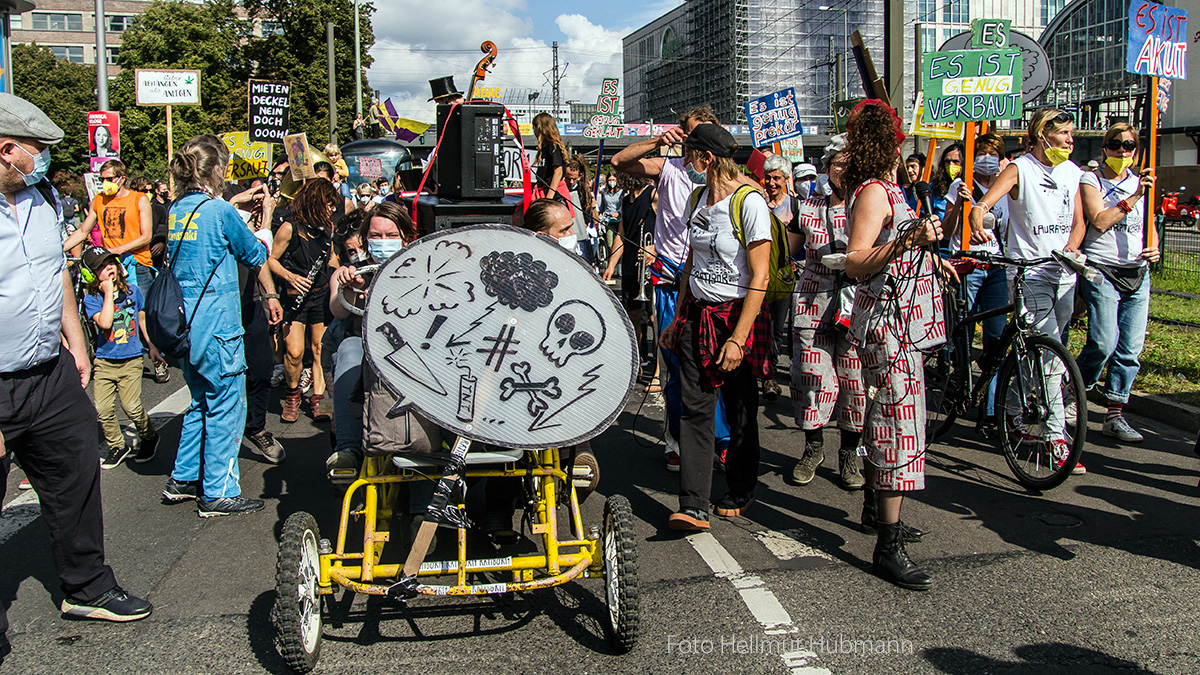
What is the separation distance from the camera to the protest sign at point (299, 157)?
432 inches

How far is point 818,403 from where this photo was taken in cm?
520

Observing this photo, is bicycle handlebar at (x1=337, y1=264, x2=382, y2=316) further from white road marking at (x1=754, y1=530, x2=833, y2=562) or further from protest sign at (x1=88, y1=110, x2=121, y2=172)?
protest sign at (x1=88, y1=110, x2=121, y2=172)

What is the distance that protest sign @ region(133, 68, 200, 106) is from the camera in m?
21.0

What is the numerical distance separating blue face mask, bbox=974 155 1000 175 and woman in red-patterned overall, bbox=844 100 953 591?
149 inches

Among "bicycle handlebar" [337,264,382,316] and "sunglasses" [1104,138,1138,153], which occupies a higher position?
"sunglasses" [1104,138,1138,153]

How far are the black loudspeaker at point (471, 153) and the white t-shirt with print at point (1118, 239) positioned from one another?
13.0ft

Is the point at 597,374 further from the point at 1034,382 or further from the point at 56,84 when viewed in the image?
the point at 56,84

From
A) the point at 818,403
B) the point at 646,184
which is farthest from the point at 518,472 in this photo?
the point at 646,184

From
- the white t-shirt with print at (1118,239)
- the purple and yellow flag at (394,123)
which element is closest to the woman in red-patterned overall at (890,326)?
the white t-shirt with print at (1118,239)

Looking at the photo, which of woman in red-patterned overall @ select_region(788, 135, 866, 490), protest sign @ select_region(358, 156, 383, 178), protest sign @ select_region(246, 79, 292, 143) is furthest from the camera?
protest sign @ select_region(358, 156, 383, 178)

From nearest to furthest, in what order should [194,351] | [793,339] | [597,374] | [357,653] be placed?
[597,374], [357,653], [194,351], [793,339]

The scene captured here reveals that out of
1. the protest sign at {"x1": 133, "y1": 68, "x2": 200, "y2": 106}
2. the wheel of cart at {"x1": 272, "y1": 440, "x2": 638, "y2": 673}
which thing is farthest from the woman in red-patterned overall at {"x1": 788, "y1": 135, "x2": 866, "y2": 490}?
the protest sign at {"x1": 133, "y1": 68, "x2": 200, "y2": 106}

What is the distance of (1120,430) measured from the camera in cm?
627

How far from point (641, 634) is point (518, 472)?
2.54 ft
